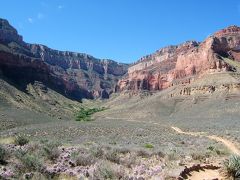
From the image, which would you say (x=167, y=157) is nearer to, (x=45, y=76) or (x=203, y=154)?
(x=203, y=154)

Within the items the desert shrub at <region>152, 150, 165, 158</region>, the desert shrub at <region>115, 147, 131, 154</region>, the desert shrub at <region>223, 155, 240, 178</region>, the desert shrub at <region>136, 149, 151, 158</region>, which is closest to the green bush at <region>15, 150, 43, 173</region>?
the desert shrub at <region>223, 155, 240, 178</region>

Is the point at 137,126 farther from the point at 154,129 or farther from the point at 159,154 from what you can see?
the point at 159,154

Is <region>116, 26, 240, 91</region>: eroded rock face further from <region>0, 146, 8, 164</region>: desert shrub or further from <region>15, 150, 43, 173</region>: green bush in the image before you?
<region>15, 150, 43, 173</region>: green bush

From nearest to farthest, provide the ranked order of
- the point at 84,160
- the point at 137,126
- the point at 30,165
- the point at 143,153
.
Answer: the point at 30,165 < the point at 84,160 < the point at 143,153 < the point at 137,126

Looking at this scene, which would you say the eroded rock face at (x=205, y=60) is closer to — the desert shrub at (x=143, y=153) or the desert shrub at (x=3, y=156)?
the desert shrub at (x=143, y=153)

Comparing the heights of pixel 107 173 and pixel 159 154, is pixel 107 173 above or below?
above

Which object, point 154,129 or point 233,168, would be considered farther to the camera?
point 154,129

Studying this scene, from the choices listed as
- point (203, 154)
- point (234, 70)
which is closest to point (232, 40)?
point (234, 70)

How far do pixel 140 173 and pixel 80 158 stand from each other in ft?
7.89

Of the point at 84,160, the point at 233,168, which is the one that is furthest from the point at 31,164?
the point at 233,168

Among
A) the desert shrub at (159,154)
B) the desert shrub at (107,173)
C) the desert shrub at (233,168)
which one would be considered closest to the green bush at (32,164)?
the desert shrub at (107,173)

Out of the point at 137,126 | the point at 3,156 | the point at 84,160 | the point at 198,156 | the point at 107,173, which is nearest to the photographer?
the point at 107,173

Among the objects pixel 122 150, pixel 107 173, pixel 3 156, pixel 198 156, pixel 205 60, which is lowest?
pixel 198 156

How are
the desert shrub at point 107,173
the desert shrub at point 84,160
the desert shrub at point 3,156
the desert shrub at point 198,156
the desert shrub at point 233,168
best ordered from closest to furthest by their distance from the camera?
the desert shrub at point 107,173
the desert shrub at point 3,156
the desert shrub at point 84,160
the desert shrub at point 233,168
the desert shrub at point 198,156
